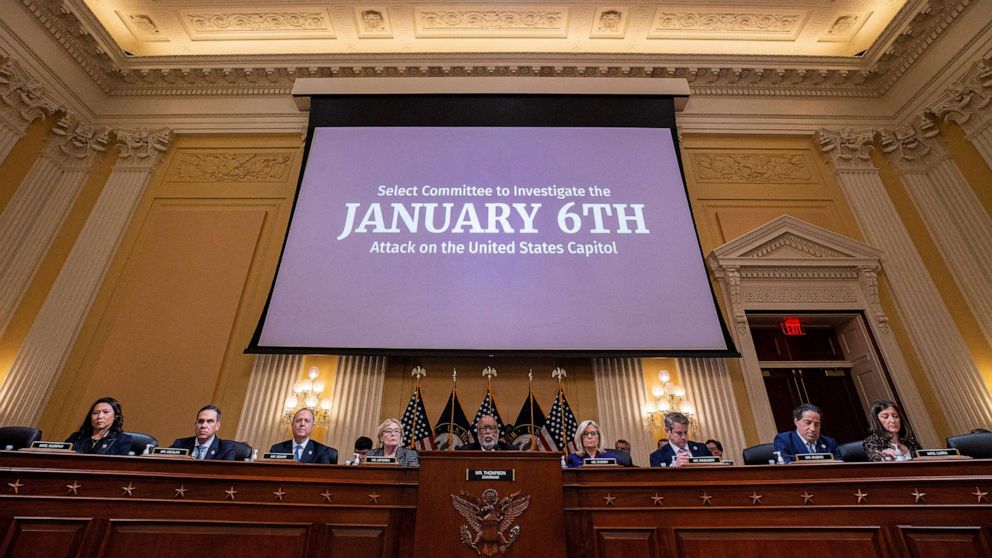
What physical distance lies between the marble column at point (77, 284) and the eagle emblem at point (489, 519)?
5.47 meters

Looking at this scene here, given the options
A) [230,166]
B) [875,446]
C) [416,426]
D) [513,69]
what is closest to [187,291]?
[230,166]

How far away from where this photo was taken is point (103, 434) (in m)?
3.16

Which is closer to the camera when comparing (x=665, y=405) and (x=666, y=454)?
(x=666, y=454)

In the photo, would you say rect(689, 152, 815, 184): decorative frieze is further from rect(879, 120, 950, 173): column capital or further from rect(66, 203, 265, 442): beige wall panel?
rect(66, 203, 265, 442): beige wall panel

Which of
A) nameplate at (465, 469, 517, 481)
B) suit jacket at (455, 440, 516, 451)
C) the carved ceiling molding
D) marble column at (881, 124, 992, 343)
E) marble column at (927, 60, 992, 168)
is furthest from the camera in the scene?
the carved ceiling molding

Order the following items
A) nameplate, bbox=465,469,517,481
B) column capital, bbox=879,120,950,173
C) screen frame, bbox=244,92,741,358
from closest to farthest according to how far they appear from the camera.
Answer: nameplate, bbox=465,469,517,481 → column capital, bbox=879,120,950,173 → screen frame, bbox=244,92,741,358

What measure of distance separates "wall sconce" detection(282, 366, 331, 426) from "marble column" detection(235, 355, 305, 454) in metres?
0.07

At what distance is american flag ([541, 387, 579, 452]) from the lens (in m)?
4.80

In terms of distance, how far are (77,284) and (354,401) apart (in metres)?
3.73

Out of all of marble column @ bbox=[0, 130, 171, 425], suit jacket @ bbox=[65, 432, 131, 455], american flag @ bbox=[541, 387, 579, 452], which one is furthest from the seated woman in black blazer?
american flag @ bbox=[541, 387, 579, 452]

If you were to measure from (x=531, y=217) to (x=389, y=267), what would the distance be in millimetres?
1734

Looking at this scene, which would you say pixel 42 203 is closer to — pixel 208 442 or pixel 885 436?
pixel 208 442

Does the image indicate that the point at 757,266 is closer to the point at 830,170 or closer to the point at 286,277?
the point at 830,170

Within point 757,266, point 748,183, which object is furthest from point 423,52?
point 757,266
